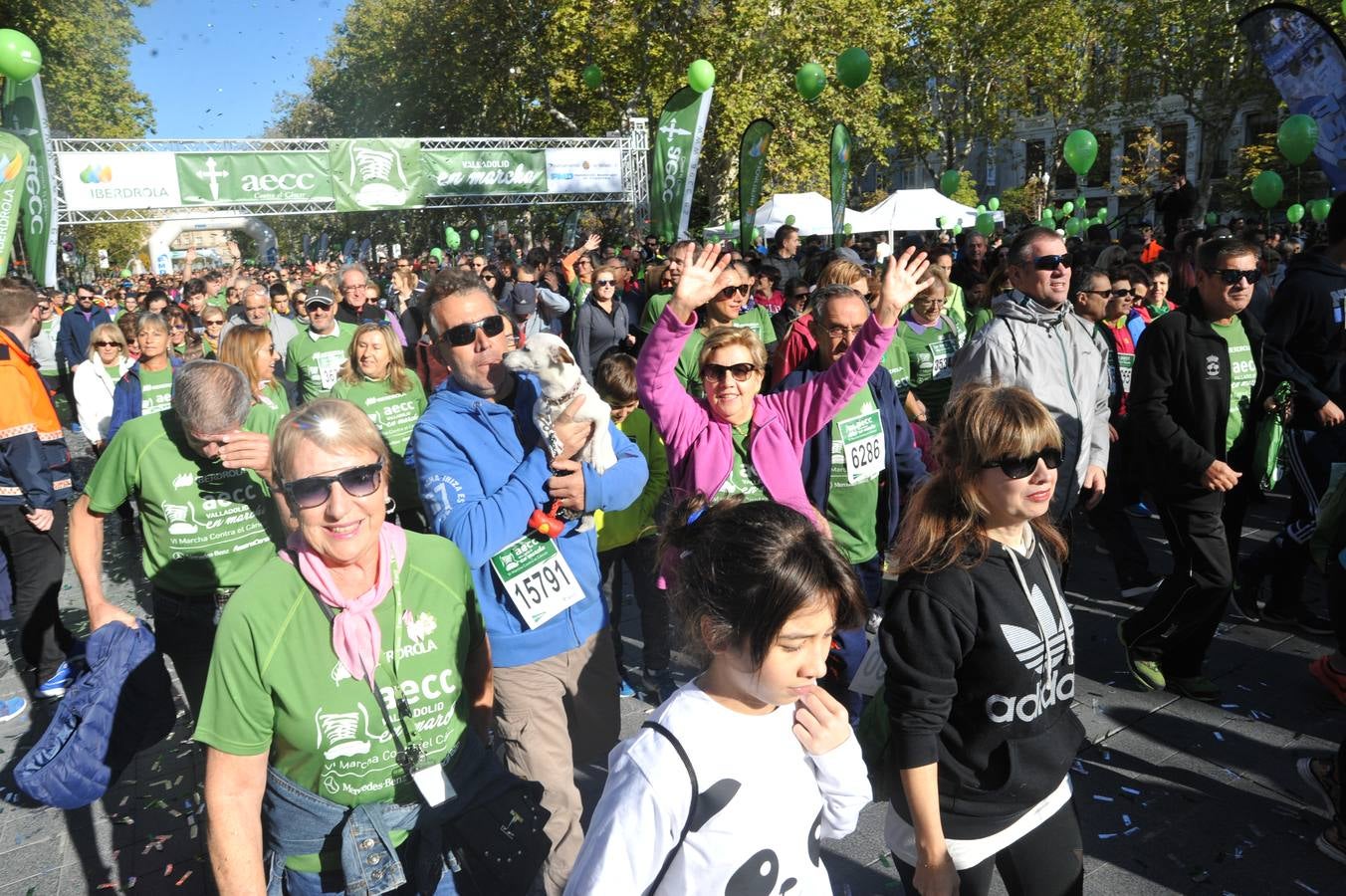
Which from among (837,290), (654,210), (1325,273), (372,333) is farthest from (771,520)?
(654,210)

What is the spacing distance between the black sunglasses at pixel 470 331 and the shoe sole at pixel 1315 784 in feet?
10.5

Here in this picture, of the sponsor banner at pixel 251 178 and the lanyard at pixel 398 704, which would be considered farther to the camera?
the sponsor banner at pixel 251 178

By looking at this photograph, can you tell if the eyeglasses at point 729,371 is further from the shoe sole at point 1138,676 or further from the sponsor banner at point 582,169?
the sponsor banner at point 582,169

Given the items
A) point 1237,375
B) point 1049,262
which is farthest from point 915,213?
point 1049,262

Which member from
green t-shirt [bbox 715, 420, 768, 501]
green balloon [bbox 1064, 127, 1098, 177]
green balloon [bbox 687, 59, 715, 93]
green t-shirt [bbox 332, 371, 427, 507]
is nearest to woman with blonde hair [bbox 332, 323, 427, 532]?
green t-shirt [bbox 332, 371, 427, 507]

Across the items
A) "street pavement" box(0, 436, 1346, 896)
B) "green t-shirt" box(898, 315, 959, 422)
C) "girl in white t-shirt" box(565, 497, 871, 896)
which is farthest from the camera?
"green t-shirt" box(898, 315, 959, 422)

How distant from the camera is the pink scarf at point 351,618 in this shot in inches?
76.4

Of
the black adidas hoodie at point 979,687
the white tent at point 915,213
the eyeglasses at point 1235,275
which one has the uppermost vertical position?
the white tent at point 915,213

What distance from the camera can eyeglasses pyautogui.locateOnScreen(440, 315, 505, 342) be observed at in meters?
2.58

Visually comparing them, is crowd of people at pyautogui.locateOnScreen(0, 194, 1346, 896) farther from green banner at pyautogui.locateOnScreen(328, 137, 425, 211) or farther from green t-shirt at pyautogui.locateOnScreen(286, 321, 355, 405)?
green banner at pyautogui.locateOnScreen(328, 137, 425, 211)

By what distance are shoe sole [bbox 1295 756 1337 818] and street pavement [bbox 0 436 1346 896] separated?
0.08 meters

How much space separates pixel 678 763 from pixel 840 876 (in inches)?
76.4

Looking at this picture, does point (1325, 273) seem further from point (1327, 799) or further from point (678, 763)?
point (678, 763)

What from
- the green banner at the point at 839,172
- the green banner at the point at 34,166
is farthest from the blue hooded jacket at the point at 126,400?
the green banner at the point at 839,172
